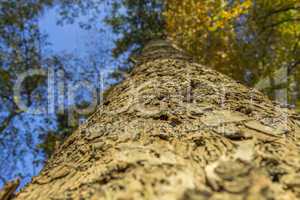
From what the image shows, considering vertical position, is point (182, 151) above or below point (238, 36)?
below

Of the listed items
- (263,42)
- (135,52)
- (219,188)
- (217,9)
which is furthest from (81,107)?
(219,188)

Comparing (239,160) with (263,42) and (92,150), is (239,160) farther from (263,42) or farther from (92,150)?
(263,42)

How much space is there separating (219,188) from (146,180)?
0.24 m

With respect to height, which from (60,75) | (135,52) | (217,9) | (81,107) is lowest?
(81,107)

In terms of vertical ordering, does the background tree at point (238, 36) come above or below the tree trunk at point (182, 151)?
above

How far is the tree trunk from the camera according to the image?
934 mm

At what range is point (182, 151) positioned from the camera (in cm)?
124

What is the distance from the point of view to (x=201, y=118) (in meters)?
1.62

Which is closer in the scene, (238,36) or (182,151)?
(182,151)

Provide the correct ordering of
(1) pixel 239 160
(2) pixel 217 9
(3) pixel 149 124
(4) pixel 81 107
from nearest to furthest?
1. (1) pixel 239 160
2. (3) pixel 149 124
3. (2) pixel 217 9
4. (4) pixel 81 107

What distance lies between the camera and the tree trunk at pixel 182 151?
0.93 metres

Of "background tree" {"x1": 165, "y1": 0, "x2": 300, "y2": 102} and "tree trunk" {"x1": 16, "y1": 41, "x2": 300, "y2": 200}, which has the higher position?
"background tree" {"x1": 165, "y1": 0, "x2": 300, "y2": 102}

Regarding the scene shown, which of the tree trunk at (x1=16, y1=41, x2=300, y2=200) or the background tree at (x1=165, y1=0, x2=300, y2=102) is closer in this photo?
the tree trunk at (x1=16, y1=41, x2=300, y2=200)

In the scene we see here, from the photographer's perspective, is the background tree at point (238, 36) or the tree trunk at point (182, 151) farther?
the background tree at point (238, 36)
